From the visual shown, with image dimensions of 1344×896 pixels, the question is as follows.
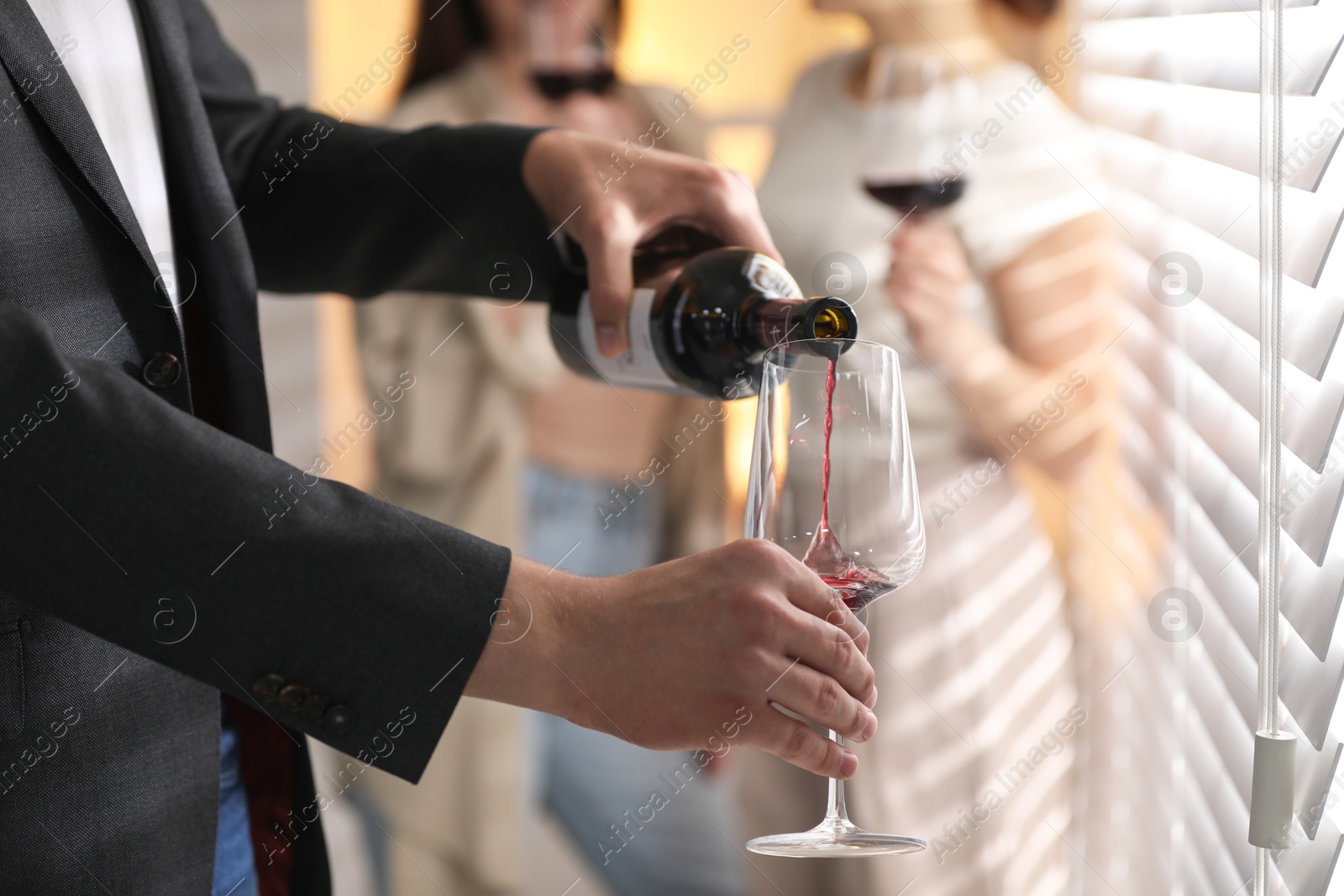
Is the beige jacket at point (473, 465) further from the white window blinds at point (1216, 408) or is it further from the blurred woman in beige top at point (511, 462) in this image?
the white window blinds at point (1216, 408)

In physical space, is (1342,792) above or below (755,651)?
below

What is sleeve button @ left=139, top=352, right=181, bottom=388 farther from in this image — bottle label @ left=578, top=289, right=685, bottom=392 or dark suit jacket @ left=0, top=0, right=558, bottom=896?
bottle label @ left=578, top=289, right=685, bottom=392

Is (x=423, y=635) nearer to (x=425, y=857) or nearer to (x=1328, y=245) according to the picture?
(x=1328, y=245)

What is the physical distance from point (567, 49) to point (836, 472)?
1.52m

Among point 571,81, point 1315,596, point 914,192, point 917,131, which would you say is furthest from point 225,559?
point 571,81

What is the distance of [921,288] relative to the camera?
4.75 ft

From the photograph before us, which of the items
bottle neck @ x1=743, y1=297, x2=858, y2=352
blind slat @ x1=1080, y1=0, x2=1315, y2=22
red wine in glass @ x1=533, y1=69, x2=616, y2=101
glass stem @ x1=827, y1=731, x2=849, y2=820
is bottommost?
glass stem @ x1=827, y1=731, x2=849, y2=820

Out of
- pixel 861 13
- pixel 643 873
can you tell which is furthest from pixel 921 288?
pixel 643 873

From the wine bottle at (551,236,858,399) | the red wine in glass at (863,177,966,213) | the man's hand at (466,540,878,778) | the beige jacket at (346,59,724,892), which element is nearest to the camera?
the man's hand at (466,540,878,778)

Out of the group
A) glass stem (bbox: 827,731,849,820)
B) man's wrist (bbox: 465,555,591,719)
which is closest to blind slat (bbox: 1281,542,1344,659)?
glass stem (bbox: 827,731,849,820)

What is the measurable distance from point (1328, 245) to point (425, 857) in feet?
5.66

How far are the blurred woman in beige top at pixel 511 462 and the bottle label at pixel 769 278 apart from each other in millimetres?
1133

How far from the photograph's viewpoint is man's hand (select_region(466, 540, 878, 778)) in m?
0.47

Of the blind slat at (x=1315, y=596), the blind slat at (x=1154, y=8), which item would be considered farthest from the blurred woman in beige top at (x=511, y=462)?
the blind slat at (x=1315, y=596)
